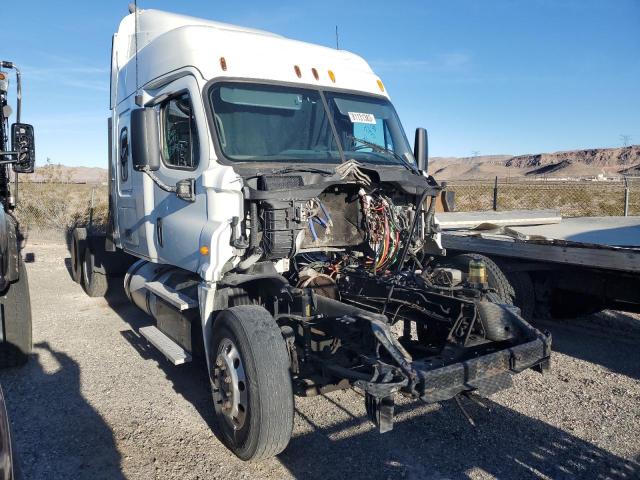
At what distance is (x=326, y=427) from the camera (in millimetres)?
4273

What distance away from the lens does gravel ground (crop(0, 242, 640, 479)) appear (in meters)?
3.69

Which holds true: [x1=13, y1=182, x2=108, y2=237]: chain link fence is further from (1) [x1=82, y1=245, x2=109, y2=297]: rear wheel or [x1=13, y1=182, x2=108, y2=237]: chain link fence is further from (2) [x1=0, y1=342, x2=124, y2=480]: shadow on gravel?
(2) [x1=0, y1=342, x2=124, y2=480]: shadow on gravel

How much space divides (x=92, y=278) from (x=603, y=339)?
23.5 ft

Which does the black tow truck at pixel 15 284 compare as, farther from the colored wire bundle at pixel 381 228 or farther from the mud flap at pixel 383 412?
the mud flap at pixel 383 412

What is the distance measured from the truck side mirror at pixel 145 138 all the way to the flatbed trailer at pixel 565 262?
365cm

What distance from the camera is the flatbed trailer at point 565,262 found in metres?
5.20

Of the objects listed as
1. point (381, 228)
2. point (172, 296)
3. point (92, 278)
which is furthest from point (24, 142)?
point (381, 228)

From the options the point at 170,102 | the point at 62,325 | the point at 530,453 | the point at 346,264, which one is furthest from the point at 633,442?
the point at 62,325

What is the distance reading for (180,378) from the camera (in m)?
5.33

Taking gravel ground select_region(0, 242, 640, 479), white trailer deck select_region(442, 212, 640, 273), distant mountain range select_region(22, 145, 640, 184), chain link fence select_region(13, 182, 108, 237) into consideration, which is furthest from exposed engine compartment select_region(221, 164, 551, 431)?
distant mountain range select_region(22, 145, 640, 184)

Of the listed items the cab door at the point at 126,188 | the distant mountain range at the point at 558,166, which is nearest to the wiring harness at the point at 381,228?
the cab door at the point at 126,188

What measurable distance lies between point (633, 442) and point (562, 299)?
2920 mm

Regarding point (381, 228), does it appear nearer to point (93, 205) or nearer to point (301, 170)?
point (301, 170)

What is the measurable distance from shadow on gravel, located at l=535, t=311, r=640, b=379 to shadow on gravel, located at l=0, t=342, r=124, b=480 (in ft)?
15.3
